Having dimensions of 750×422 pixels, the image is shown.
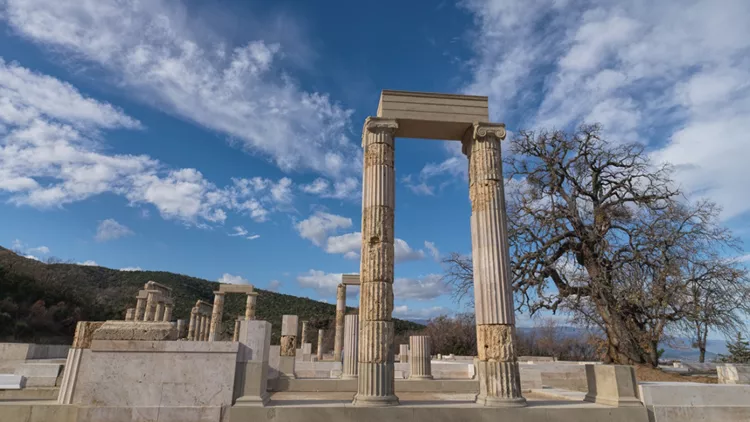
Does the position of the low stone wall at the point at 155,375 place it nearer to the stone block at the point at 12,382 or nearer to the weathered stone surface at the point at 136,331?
the weathered stone surface at the point at 136,331

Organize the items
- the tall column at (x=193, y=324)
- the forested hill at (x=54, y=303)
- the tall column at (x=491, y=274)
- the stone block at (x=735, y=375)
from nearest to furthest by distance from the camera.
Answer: the tall column at (x=491, y=274)
the stone block at (x=735, y=375)
the tall column at (x=193, y=324)
the forested hill at (x=54, y=303)

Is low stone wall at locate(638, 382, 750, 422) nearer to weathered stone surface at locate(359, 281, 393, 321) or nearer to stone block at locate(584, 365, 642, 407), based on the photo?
stone block at locate(584, 365, 642, 407)

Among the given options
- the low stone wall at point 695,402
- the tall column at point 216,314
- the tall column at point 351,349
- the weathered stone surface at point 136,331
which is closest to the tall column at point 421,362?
the tall column at point 351,349

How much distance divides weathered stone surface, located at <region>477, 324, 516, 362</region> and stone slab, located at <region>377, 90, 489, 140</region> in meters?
5.64

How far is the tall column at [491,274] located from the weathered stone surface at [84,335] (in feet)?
29.4

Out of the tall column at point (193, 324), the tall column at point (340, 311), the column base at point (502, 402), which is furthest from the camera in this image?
the tall column at point (193, 324)

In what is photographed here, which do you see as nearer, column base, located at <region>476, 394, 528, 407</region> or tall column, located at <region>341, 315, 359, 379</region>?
column base, located at <region>476, 394, 528, 407</region>

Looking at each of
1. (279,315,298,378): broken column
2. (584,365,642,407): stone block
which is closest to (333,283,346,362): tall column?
(279,315,298,378): broken column

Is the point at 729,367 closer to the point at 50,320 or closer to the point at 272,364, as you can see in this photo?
the point at 272,364

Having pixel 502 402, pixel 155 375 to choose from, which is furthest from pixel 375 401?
pixel 155 375

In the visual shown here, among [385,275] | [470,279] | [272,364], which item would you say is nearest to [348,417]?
[385,275]

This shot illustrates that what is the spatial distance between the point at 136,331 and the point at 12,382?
4.85 meters

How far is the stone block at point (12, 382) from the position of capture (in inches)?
404

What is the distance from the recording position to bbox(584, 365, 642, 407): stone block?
9125mm
